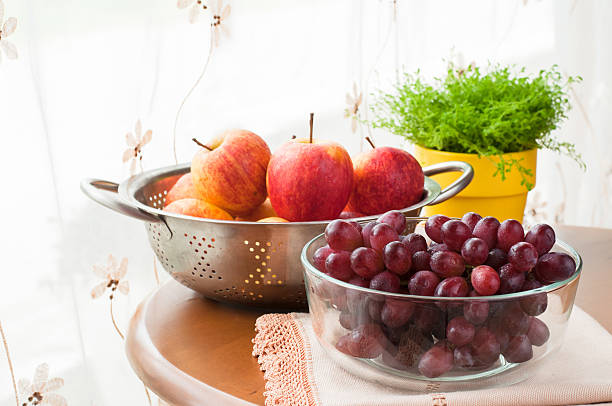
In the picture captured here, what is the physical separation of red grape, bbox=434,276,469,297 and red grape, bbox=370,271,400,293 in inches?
1.4

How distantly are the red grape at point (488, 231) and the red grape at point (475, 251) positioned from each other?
0.02m

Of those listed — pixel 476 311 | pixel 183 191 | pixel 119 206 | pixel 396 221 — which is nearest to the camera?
pixel 476 311

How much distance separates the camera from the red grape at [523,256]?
1.70 ft

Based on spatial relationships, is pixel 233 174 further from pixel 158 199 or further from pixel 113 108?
pixel 113 108

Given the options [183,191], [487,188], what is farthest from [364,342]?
[487,188]

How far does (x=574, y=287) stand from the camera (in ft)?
1.77

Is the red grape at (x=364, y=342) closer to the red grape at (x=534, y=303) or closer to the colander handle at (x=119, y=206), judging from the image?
the red grape at (x=534, y=303)

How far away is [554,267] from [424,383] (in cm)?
14

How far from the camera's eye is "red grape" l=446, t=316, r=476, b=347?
1.62 ft

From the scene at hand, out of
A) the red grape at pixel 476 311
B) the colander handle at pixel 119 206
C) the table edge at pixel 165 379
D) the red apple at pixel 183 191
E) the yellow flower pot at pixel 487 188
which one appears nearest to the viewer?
the red grape at pixel 476 311

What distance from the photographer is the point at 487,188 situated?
38.0 inches

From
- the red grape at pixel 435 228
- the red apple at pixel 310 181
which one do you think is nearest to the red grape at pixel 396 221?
the red grape at pixel 435 228

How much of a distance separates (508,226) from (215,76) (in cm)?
74

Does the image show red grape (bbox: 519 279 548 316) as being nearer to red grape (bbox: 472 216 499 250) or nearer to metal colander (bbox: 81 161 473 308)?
red grape (bbox: 472 216 499 250)
